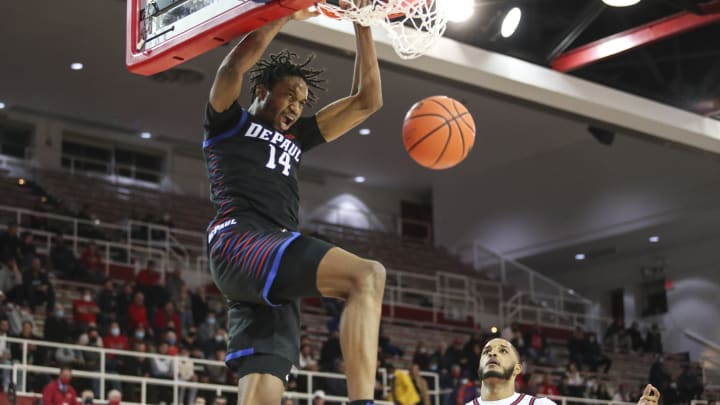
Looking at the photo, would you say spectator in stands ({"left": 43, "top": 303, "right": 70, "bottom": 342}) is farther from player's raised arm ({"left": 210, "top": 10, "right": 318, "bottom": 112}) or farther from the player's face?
player's raised arm ({"left": 210, "top": 10, "right": 318, "bottom": 112})

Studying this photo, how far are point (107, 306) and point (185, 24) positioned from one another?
37.3 feet

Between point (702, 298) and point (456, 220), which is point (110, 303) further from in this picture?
point (702, 298)

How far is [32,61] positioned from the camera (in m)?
20.7

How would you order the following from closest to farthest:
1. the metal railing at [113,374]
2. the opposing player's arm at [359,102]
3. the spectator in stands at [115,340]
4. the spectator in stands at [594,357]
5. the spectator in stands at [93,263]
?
the opposing player's arm at [359,102] → the metal railing at [113,374] → the spectator in stands at [115,340] → the spectator in stands at [93,263] → the spectator in stands at [594,357]

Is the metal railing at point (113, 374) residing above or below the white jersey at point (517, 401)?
above

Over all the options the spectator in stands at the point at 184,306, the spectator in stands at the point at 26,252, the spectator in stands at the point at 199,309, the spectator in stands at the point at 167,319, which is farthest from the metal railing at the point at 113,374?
the spectator in stands at the point at 26,252

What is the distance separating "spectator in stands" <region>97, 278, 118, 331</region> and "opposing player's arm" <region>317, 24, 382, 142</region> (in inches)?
431

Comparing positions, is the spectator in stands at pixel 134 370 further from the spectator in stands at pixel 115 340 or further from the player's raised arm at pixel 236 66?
the player's raised arm at pixel 236 66

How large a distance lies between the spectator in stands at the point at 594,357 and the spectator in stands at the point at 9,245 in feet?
35.2

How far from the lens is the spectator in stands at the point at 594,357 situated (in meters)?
21.1

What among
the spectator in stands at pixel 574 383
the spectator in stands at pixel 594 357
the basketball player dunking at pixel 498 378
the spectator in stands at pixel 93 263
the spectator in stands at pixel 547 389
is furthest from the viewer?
the spectator in stands at pixel 594 357

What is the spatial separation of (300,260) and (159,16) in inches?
57.7

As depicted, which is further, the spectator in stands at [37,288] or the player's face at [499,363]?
the spectator in stands at [37,288]

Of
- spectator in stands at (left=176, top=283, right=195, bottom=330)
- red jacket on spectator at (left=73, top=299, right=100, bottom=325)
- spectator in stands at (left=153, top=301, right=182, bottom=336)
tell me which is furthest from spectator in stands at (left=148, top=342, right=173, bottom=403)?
spectator in stands at (left=176, top=283, right=195, bottom=330)
